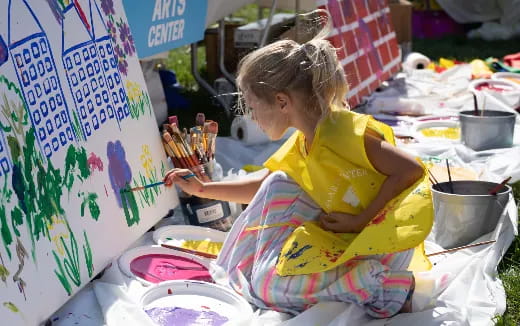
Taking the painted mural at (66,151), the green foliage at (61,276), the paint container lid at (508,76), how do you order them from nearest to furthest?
the painted mural at (66,151) < the green foliage at (61,276) < the paint container lid at (508,76)

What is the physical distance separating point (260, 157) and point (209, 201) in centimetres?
106

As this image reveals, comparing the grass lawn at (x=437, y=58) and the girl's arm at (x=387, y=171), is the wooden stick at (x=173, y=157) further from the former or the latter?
the grass lawn at (x=437, y=58)

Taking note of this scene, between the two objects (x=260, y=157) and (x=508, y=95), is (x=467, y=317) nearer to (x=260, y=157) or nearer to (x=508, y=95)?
(x=260, y=157)

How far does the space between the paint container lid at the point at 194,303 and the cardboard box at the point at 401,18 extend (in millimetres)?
4919

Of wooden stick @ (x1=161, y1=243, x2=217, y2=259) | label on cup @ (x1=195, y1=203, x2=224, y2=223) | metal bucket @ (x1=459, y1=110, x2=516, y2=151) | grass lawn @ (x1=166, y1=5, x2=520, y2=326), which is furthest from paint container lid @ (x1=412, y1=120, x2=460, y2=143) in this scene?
wooden stick @ (x1=161, y1=243, x2=217, y2=259)

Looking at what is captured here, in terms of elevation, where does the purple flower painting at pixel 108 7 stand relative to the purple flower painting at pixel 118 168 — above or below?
above

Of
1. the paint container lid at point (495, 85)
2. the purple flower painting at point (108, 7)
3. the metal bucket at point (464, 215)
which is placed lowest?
the paint container lid at point (495, 85)

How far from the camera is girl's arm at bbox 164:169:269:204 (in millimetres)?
2537

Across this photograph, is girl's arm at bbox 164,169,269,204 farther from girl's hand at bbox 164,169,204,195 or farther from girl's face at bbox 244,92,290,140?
girl's face at bbox 244,92,290,140

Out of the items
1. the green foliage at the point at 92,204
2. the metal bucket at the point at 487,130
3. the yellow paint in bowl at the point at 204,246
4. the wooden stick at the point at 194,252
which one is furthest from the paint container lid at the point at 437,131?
the green foliage at the point at 92,204

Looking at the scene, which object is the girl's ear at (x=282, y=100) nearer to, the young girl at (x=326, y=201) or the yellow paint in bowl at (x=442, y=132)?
the young girl at (x=326, y=201)

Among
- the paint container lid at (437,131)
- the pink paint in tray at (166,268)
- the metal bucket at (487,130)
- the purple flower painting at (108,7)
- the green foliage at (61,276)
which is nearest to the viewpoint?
the green foliage at (61,276)

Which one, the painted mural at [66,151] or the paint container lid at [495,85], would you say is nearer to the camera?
the painted mural at [66,151]

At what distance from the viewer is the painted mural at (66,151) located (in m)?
1.99
